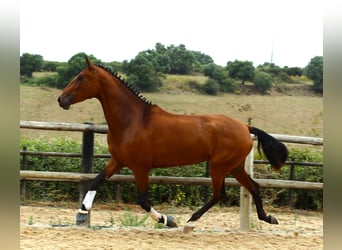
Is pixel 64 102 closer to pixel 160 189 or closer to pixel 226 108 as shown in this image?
pixel 160 189

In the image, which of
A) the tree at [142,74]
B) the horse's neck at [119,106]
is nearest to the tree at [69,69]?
the tree at [142,74]

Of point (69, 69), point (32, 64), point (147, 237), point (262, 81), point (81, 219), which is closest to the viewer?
point (147, 237)

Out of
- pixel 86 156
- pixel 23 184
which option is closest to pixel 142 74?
pixel 23 184

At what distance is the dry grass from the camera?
519 inches

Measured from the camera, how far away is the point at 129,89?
4.73 m

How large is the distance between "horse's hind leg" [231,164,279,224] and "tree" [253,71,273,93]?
47.1ft

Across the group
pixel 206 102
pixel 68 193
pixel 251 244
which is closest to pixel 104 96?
pixel 251 244

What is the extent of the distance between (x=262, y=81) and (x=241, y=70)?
1.49 metres

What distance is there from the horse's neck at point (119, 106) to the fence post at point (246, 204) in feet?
4.57

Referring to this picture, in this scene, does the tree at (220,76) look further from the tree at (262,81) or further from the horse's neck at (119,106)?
the horse's neck at (119,106)

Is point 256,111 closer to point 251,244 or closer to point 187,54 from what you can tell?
point 187,54

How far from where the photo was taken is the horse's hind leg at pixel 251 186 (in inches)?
191

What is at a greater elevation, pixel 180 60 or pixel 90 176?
pixel 180 60

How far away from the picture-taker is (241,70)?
20.2 meters
